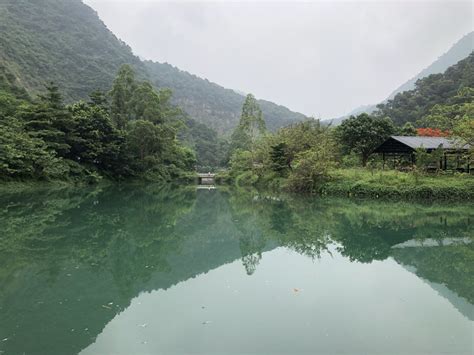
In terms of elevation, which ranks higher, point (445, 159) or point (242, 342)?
point (445, 159)

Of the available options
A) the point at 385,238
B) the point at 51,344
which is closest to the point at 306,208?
the point at 385,238

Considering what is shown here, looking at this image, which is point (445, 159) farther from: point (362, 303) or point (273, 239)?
point (362, 303)

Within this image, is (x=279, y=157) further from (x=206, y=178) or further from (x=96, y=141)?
(x=206, y=178)

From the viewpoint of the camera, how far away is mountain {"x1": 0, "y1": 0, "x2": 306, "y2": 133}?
149 feet

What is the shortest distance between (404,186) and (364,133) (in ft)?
27.1

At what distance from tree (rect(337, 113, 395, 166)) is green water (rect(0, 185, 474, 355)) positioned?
14390mm

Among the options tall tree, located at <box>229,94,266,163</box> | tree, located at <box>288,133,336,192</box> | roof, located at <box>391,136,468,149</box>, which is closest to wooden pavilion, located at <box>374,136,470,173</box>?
roof, located at <box>391,136,468,149</box>

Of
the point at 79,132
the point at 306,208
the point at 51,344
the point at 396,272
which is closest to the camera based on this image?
the point at 51,344

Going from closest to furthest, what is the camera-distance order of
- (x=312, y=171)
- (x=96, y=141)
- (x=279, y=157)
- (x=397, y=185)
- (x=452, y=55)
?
(x=397, y=185) → (x=312, y=171) → (x=279, y=157) → (x=96, y=141) → (x=452, y=55)

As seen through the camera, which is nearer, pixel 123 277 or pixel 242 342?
pixel 242 342

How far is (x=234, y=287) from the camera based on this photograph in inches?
226

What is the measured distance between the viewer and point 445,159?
796 inches

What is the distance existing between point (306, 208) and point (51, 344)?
12.5m

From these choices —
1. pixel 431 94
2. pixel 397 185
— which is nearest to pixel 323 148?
pixel 397 185
